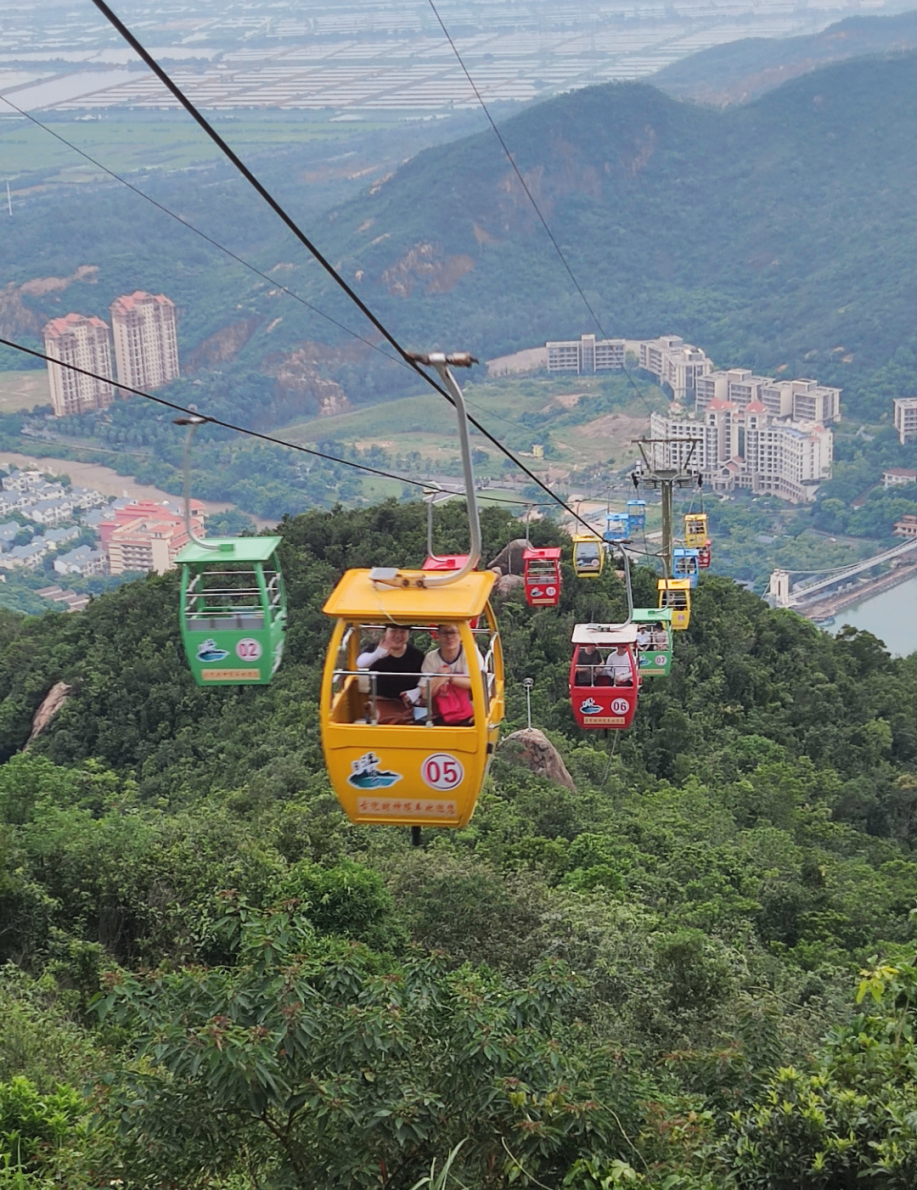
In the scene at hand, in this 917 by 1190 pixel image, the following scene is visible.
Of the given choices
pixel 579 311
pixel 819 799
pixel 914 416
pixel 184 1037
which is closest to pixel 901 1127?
pixel 184 1037

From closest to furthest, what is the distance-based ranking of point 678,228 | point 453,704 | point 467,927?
point 453,704, point 467,927, point 678,228

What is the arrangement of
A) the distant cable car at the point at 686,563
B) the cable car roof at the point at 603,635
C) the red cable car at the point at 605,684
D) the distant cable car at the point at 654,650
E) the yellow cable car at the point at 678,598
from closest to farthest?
the cable car roof at the point at 603,635 → the red cable car at the point at 605,684 → the distant cable car at the point at 654,650 → the yellow cable car at the point at 678,598 → the distant cable car at the point at 686,563

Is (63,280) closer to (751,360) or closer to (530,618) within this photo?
(751,360)

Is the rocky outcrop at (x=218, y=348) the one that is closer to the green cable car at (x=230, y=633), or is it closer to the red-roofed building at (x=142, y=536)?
the red-roofed building at (x=142, y=536)

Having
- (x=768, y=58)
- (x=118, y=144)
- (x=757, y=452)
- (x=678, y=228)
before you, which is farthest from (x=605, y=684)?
(x=768, y=58)

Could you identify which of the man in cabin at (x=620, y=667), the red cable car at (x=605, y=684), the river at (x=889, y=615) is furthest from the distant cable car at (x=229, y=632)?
the river at (x=889, y=615)

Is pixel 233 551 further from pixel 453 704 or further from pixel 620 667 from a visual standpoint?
pixel 620 667
